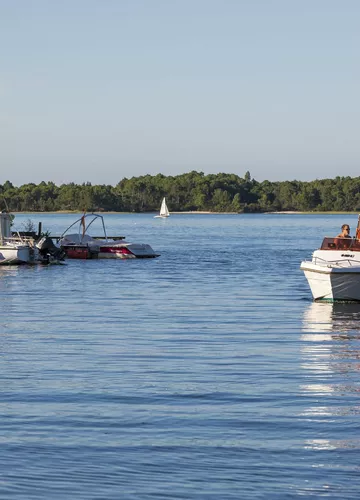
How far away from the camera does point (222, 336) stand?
99.3 feet

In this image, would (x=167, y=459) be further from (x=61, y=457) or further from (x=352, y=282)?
(x=352, y=282)

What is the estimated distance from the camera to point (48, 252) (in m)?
76.0

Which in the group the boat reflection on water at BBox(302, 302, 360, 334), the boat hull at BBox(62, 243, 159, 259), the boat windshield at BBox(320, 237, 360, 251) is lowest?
the boat hull at BBox(62, 243, 159, 259)

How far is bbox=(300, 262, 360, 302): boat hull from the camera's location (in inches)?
1532

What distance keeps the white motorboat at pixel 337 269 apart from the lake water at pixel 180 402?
0.71m

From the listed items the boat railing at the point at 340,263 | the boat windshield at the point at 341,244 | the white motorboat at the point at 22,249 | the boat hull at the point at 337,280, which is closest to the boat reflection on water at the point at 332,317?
the boat hull at the point at 337,280

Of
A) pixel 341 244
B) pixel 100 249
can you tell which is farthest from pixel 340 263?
pixel 100 249

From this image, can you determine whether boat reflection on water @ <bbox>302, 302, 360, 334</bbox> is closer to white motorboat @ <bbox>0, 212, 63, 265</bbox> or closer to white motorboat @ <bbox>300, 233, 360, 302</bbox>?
white motorboat @ <bbox>300, 233, 360, 302</bbox>

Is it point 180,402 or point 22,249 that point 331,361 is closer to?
point 180,402

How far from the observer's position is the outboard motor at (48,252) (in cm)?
7506

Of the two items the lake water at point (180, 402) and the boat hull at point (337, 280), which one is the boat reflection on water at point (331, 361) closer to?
the lake water at point (180, 402)

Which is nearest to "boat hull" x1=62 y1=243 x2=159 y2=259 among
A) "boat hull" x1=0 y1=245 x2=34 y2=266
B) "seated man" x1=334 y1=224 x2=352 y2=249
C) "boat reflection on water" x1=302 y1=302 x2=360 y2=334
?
"boat hull" x1=0 y1=245 x2=34 y2=266

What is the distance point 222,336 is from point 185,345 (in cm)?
244

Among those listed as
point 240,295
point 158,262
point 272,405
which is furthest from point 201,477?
point 158,262
